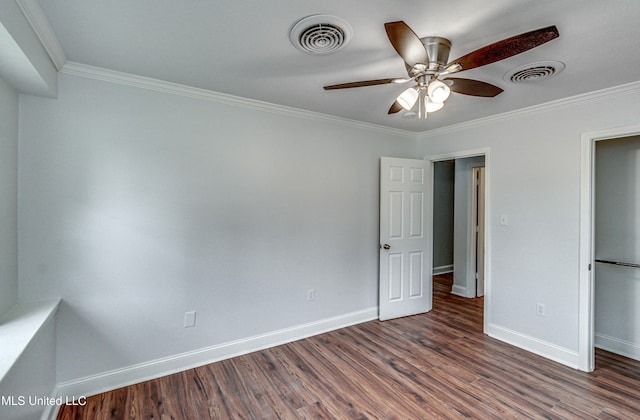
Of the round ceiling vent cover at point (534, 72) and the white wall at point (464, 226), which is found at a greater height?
the round ceiling vent cover at point (534, 72)

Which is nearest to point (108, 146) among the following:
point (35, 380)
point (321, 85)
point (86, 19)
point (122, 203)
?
point (122, 203)

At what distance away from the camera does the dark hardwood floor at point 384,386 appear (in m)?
2.07

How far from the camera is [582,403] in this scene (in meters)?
2.17

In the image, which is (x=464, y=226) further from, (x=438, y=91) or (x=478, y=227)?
(x=438, y=91)

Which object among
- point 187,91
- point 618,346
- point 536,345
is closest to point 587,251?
point 536,345

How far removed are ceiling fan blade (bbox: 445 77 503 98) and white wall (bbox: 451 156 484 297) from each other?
9.39 feet

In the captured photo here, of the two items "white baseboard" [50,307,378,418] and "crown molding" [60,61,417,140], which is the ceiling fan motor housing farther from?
"white baseboard" [50,307,378,418]

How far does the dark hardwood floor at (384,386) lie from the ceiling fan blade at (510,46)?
7.26 feet

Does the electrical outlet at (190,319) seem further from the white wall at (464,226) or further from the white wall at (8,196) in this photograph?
the white wall at (464,226)

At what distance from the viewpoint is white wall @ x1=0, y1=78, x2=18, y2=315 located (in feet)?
5.81

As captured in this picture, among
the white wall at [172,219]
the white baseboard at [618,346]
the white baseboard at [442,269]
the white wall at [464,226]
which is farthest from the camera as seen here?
the white baseboard at [442,269]

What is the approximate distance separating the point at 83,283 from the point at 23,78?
1.39 m

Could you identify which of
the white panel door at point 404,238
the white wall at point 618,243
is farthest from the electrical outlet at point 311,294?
the white wall at point 618,243

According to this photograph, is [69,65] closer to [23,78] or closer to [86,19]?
[23,78]
